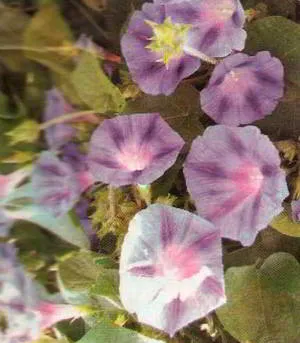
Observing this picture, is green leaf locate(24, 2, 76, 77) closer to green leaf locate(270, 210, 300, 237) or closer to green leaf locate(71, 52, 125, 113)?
green leaf locate(71, 52, 125, 113)

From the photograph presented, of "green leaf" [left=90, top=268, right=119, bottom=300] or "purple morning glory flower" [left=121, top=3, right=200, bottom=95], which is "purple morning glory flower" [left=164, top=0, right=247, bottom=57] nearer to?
Result: "purple morning glory flower" [left=121, top=3, right=200, bottom=95]

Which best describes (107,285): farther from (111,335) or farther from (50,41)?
(50,41)

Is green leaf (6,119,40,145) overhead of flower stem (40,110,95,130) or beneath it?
beneath

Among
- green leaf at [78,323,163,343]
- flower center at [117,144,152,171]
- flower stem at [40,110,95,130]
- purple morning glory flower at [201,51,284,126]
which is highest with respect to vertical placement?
purple morning glory flower at [201,51,284,126]

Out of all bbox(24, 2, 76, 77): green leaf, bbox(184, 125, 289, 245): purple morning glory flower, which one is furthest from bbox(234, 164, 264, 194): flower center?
bbox(24, 2, 76, 77): green leaf

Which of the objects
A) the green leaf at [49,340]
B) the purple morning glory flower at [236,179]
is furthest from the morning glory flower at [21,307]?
the purple morning glory flower at [236,179]

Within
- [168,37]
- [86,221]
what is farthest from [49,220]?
[168,37]
